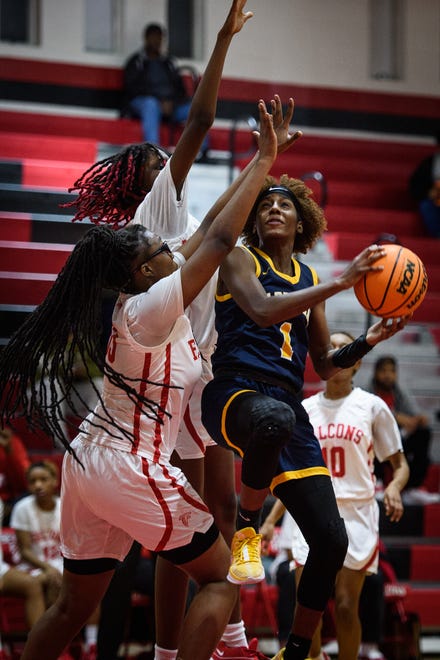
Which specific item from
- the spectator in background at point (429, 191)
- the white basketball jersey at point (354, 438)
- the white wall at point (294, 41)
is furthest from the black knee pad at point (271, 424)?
the white wall at point (294, 41)

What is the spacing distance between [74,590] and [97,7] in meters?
9.06

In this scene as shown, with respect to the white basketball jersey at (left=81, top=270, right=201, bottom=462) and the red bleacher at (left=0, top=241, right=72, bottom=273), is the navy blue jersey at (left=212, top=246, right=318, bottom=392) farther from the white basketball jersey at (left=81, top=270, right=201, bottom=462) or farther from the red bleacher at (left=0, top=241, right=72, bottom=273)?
the red bleacher at (left=0, top=241, right=72, bottom=273)

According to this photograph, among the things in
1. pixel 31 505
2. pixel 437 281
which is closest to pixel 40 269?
pixel 31 505

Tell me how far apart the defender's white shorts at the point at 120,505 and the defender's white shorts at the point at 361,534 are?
5.40 ft

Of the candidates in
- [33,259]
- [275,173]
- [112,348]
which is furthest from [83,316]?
[275,173]

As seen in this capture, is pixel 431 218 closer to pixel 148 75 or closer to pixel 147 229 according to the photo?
pixel 148 75

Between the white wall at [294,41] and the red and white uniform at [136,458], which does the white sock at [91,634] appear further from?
the white wall at [294,41]

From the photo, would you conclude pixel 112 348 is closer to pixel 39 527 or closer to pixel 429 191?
pixel 39 527

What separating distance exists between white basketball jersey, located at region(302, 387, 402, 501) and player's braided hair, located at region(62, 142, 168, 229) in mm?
1536

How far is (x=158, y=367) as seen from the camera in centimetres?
355

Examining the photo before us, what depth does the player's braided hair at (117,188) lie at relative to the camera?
13.4 ft

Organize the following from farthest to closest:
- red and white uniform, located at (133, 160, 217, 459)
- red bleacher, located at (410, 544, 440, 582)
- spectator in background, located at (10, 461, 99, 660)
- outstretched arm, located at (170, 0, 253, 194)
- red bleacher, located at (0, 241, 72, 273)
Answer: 1. red bleacher, located at (0, 241, 72, 273)
2. red bleacher, located at (410, 544, 440, 582)
3. spectator in background, located at (10, 461, 99, 660)
4. red and white uniform, located at (133, 160, 217, 459)
5. outstretched arm, located at (170, 0, 253, 194)

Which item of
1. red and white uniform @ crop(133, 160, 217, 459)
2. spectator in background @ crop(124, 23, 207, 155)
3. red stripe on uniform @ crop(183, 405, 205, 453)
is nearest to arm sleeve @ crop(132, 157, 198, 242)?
Answer: red and white uniform @ crop(133, 160, 217, 459)

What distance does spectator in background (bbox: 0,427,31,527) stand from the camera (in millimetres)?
6750
